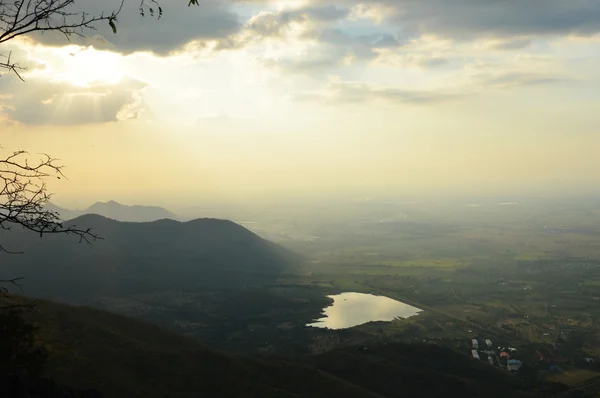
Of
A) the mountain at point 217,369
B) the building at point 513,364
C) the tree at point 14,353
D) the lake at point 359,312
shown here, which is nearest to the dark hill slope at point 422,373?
the mountain at point 217,369

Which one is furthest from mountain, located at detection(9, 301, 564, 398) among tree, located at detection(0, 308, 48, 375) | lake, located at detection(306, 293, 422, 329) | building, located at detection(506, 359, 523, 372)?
lake, located at detection(306, 293, 422, 329)

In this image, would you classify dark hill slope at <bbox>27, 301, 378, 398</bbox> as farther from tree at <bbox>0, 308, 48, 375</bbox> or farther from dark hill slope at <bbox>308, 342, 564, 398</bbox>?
tree at <bbox>0, 308, 48, 375</bbox>

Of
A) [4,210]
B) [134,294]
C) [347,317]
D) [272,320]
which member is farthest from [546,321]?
[4,210]

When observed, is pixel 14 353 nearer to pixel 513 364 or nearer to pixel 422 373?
pixel 422 373

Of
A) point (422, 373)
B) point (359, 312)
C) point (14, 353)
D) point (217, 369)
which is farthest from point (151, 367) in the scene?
point (359, 312)

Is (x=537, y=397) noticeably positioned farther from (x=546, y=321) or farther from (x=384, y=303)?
(x=384, y=303)

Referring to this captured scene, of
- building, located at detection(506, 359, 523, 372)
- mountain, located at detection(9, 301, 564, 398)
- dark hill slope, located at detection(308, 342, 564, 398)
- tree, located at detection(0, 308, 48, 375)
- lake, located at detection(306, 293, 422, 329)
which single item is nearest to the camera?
tree, located at detection(0, 308, 48, 375)
